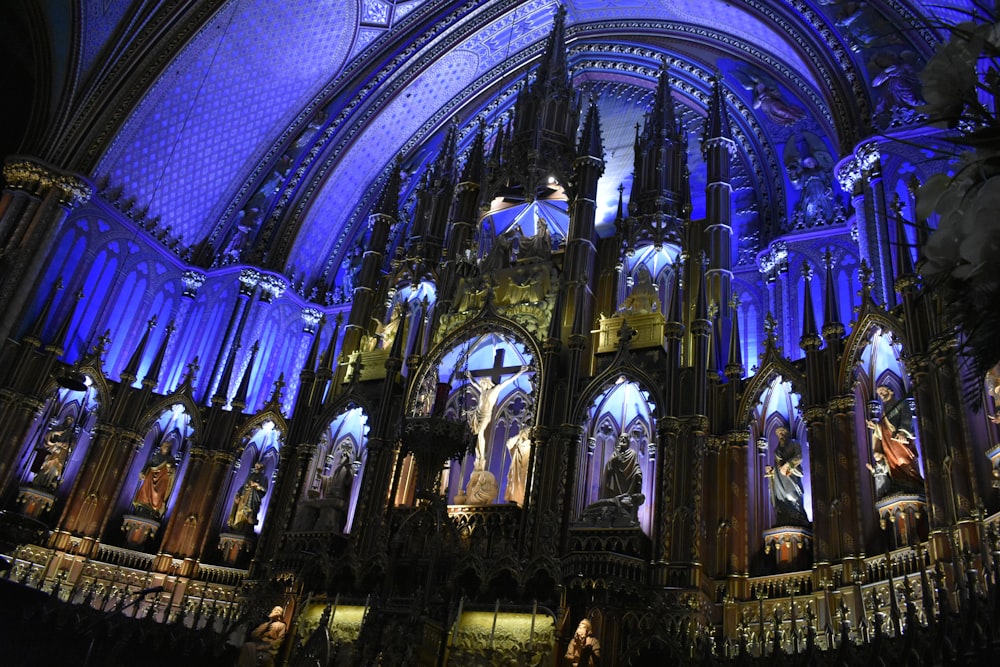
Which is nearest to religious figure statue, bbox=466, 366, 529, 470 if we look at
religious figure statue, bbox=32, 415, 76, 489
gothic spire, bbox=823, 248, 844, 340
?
gothic spire, bbox=823, 248, 844, 340

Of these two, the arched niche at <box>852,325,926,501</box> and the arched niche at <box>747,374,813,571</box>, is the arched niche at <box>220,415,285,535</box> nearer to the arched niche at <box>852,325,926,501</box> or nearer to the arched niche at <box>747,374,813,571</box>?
the arched niche at <box>747,374,813,571</box>

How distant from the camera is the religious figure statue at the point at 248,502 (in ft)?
66.7

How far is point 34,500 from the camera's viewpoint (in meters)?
18.7

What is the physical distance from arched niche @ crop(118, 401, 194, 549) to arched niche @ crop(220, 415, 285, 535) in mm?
1374

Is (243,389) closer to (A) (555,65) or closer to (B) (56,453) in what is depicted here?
(B) (56,453)

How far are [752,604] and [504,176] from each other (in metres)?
12.5

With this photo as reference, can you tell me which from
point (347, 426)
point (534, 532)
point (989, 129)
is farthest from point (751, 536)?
point (989, 129)

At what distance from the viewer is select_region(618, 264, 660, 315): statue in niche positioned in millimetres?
18281

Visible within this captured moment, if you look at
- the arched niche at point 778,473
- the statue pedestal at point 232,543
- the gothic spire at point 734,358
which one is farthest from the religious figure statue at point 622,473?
the statue pedestal at point 232,543

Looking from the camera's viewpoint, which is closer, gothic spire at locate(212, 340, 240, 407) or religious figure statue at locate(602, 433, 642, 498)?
religious figure statue at locate(602, 433, 642, 498)

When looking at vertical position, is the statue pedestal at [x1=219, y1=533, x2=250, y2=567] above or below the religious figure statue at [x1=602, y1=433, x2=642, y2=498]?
below

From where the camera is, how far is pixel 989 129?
10.3 feet

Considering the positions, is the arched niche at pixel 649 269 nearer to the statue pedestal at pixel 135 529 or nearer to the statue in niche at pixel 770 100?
the statue in niche at pixel 770 100

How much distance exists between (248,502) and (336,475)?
9.13 feet
